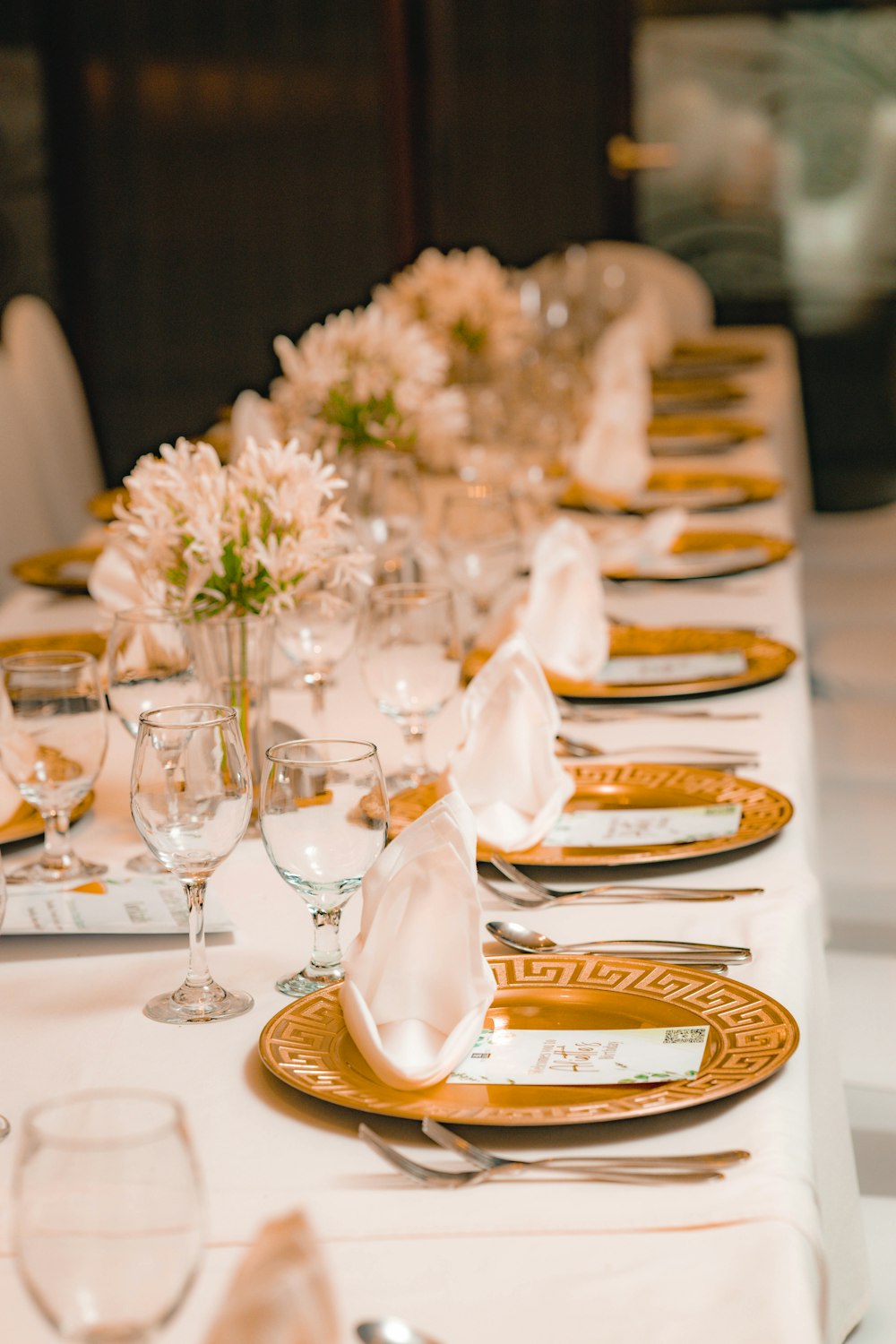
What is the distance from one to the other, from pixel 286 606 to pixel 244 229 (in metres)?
4.77

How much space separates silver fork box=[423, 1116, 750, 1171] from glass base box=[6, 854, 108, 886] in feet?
1.87

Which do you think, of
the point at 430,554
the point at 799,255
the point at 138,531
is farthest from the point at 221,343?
the point at 138,531

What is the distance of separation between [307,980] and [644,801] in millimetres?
480

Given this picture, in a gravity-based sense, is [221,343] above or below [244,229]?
below

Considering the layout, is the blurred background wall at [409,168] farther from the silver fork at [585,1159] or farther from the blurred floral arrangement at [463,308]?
the silver fork at [585,1159]

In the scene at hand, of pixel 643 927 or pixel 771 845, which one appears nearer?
pixel 643 927

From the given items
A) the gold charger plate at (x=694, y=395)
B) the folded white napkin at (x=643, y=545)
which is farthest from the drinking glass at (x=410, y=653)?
the gold charger plate at (x=694, y=395)

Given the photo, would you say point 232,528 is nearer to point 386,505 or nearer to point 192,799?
point 192,799

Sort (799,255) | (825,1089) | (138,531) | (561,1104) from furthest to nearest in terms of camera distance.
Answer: (799,255) < (138,531) < (825,1089) < (561,1104)

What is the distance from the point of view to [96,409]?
18.5 ft

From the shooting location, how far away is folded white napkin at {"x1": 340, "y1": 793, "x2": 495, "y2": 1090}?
3.38 feet

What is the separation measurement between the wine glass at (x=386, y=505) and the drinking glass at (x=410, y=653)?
629mm

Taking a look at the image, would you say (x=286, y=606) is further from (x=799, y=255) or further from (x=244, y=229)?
(x=799, y=255)

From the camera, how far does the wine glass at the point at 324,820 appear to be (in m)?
1.12
